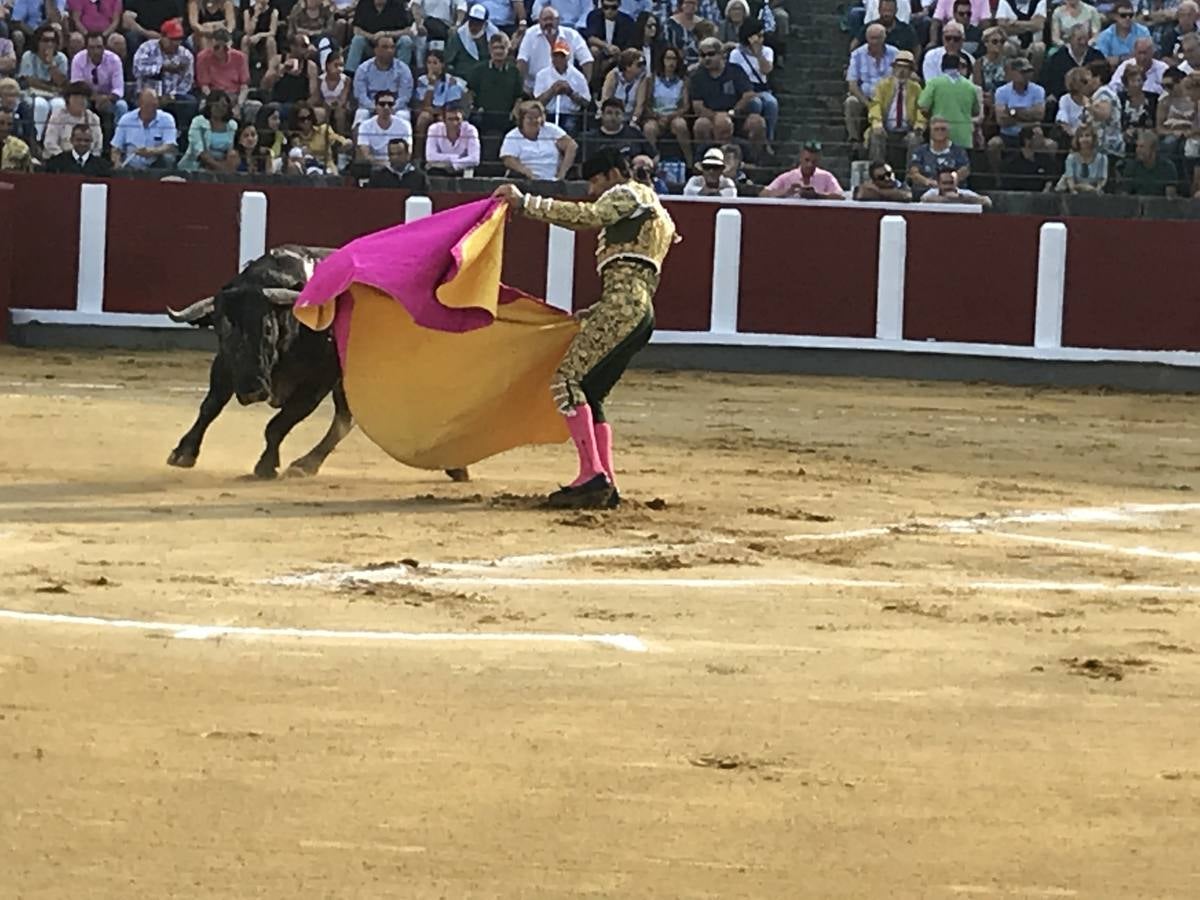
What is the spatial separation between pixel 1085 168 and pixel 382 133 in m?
4.42

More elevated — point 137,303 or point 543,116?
point 543,116

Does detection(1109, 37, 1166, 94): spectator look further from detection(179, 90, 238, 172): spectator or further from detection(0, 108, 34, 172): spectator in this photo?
detection(0, 108, 34, 172): spectator

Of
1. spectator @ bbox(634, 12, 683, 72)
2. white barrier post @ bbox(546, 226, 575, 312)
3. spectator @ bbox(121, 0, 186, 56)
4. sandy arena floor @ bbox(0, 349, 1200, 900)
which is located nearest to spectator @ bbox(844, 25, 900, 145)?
spectator @ bbox(634, 12, 683, 72)

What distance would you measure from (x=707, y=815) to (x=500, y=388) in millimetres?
4448

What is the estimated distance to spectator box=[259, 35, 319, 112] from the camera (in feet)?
50.8

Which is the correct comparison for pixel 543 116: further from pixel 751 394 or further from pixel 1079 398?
pixel 1079 398

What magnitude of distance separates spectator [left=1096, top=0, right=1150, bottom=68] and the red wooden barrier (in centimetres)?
189

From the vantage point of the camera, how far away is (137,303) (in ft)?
47.3

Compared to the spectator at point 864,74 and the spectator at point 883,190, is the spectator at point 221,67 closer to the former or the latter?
the spectator at point 864,74

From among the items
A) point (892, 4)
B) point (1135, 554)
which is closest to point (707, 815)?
point (1135, 554)

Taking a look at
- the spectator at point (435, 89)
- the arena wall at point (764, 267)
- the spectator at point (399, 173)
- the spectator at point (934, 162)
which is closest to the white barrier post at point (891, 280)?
the arena wall at point (764, 267)

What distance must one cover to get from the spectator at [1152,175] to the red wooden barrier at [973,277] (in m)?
0.76

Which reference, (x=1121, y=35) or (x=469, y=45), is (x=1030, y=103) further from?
(x=469, y=45)

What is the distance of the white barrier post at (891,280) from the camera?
14148 millimetres
